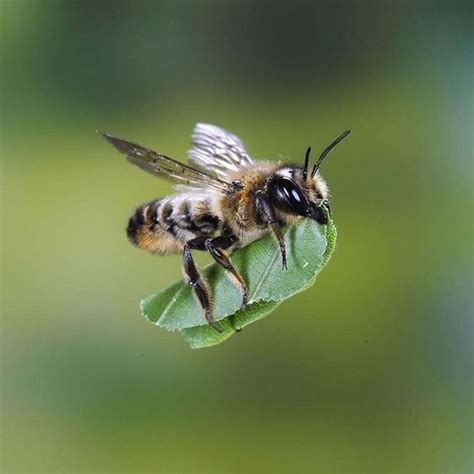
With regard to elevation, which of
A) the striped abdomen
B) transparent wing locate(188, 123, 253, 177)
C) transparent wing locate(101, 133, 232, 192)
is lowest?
the striped abdomen

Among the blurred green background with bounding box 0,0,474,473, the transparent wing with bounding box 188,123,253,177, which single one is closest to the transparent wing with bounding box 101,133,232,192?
the transparent wing with bounding box 188,123,253,177

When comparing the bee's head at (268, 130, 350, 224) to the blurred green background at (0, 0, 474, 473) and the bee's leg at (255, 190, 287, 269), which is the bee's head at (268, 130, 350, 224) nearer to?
the bee's leg at (255, 190, 287, 269)

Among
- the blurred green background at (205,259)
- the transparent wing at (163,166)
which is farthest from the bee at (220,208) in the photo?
the blurred green background at (205,259)

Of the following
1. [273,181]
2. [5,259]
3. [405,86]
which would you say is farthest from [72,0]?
[273,181]

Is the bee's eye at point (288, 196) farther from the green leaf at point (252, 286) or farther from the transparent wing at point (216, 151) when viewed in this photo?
the transparent wing at point (216, 151)

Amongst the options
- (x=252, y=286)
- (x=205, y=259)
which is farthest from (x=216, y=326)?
(x=205, y=259)
